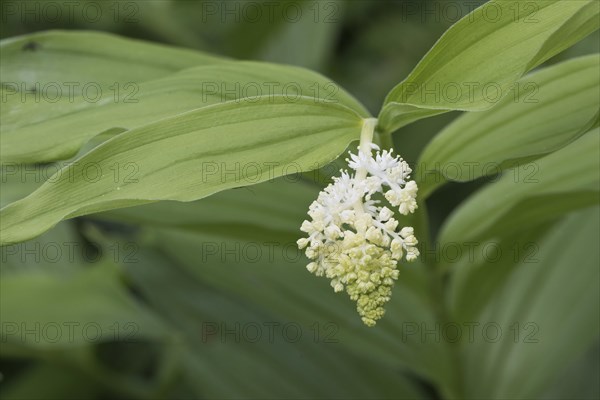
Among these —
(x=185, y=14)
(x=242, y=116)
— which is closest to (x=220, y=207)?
(x=242, y=116)

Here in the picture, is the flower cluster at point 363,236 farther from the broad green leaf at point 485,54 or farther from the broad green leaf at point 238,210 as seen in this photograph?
the broad green leaf at point 238,210

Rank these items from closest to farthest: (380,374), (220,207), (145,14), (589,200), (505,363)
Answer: (589,200), (220,207), (505,363), (380,374), (145,14)

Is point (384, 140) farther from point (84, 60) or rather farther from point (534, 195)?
point (84, 60)

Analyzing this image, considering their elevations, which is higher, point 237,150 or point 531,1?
point 531,1

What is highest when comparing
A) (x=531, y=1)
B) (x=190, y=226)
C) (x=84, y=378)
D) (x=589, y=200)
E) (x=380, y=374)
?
(x=531, y=1)

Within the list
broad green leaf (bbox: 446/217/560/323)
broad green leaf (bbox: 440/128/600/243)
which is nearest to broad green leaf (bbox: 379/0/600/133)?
broad green leaf (bbox: 440/128/600/243)

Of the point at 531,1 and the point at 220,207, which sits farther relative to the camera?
the point at 220,207

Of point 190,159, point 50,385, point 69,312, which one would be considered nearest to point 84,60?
point 190,159

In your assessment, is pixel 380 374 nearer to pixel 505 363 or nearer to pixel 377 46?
pixel 505 363
